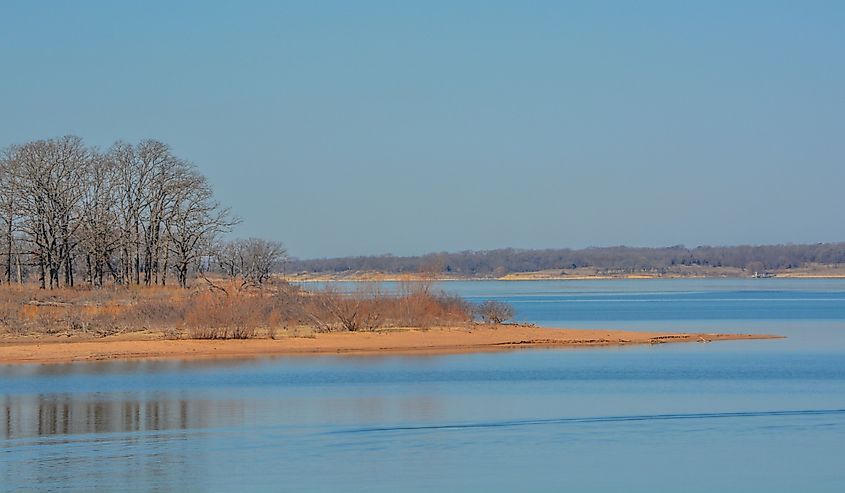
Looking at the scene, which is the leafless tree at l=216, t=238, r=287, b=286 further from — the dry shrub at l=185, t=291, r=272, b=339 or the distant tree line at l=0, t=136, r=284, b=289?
the dry shrub at l=185, t=291, r=272, b=339

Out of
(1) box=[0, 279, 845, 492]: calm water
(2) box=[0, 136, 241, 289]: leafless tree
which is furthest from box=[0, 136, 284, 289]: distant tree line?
(1) box=[0, 279, 845, 492]: calm water

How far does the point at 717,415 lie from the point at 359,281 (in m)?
26.7

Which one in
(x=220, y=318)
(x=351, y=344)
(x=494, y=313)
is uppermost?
(x=220, y=318)

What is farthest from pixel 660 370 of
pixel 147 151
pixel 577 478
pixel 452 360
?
pixel 147 151

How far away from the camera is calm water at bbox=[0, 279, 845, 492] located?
1675 cm

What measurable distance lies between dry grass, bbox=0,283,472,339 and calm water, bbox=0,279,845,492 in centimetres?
610

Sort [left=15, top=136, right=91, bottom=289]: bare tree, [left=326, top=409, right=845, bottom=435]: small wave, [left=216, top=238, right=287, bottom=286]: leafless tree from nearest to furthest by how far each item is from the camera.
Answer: [left=326, top=409, right=845, bottom=435]: small wave, [left=15, top=136, right=91, bottom=289]: bare tree, [left=216, top=238, right=287, bottom=286]: leafless tree

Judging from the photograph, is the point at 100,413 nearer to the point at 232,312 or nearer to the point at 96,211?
the point at 232,312

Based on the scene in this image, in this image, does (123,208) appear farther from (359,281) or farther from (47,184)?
(359,281)

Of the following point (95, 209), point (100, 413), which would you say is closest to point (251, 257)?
point (95, 209)

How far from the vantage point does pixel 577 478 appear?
54.6ft

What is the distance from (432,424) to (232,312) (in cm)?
2143

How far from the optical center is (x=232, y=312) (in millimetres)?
42031

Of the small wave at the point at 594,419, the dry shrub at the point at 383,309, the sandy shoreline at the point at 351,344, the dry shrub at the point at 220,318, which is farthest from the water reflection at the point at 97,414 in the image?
the dry shrub at the point at 383,309
